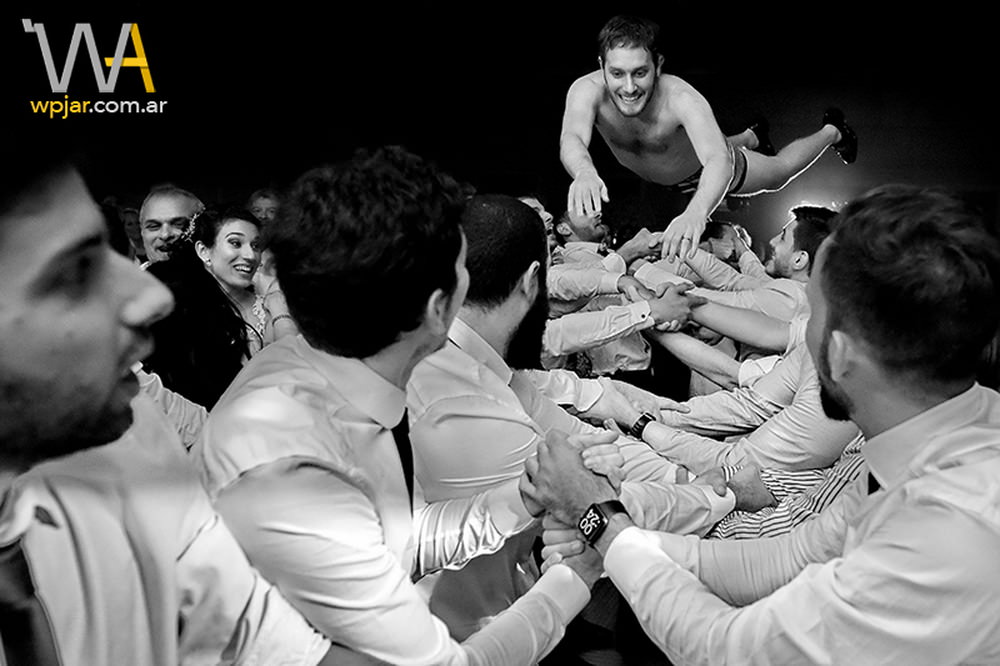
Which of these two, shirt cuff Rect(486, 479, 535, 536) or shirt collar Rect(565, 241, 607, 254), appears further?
shirt collar Rect(565, 241, 607, 254)

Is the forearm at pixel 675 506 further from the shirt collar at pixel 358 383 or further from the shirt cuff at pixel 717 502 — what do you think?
the shirt collar at pixel 358 383

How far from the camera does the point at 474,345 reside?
1.74 metres

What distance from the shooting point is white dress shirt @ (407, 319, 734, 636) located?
166cm

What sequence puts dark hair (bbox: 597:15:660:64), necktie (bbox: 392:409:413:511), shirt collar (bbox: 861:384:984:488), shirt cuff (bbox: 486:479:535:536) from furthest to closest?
dark hair (bbox: 597:15:660:64), shirt cuff (bbox: 486:479:535:536), necktie (bbox: 392:409:413:511), shirt collar (bbox: 861:384:984:488)

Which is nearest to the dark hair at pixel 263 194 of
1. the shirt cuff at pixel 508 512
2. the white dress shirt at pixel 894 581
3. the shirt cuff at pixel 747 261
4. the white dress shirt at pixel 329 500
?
the white dress shirt at pixel 329 500

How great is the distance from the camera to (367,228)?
3.80 feet

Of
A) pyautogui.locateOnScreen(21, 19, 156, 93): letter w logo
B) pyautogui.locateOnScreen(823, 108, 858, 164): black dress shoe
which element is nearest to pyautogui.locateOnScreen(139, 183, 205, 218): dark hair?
pyautogui.locateOnScreen(21, 19, 156, 93): letter w logo

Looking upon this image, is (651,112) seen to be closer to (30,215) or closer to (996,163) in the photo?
(996,163)

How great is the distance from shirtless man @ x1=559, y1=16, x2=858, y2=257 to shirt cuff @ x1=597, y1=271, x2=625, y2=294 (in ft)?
Result: 0.53

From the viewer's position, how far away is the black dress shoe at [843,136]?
2479 mm

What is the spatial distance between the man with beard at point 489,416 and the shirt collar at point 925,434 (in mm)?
487

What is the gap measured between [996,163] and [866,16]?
54cm

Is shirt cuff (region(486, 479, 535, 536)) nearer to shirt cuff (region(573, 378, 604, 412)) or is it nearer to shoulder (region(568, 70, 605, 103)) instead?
shirt cuff (region(573, 378, 604, 412))

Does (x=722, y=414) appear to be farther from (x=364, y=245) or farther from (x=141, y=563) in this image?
(x=141, y=563)
